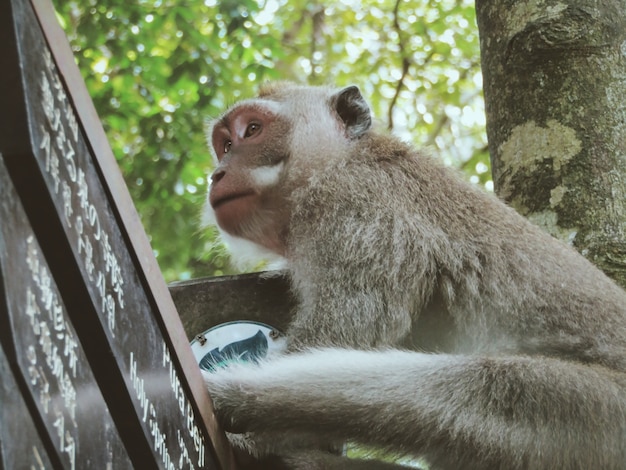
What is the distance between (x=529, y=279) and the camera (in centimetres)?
364

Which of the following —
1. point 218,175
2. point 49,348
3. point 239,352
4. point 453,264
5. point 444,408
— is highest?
point 218,175

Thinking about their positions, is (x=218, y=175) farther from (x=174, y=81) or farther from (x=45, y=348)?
(x=174, y=81)

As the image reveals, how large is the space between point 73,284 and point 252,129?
275 cm

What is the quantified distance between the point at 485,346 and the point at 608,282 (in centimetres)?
64

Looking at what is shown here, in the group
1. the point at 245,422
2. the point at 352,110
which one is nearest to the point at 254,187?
the point at 352,110

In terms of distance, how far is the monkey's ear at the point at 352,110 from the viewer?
4508 mm

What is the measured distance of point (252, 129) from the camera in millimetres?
4547

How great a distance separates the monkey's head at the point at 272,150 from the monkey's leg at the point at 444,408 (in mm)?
1203

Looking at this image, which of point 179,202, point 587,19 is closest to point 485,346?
point 587,19

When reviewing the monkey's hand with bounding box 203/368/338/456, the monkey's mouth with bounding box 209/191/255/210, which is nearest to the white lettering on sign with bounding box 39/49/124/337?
the monkey's hand with bounding box 203/368/338/456

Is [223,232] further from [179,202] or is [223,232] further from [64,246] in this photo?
[179,202]

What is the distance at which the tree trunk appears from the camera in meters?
4.18

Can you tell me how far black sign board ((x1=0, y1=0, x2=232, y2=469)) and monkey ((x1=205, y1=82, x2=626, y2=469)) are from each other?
0.72 metres


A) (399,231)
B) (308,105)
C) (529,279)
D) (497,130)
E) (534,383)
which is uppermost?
(308,105)
